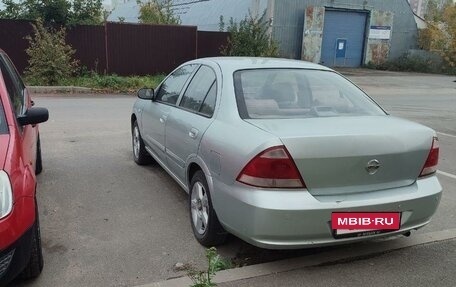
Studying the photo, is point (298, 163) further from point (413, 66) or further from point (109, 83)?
point (413, 66)

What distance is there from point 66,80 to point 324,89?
13939 mm

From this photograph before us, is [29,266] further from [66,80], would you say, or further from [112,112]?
[66,80]

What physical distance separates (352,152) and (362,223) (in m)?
0.49

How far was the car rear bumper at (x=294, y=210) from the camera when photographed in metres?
3.10

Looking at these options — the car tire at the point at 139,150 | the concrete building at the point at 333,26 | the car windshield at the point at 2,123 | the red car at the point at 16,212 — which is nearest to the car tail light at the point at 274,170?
the red car at the point at 16,212

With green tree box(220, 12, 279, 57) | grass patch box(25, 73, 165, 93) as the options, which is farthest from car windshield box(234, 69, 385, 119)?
green tree box(220, 12, 279, 57)

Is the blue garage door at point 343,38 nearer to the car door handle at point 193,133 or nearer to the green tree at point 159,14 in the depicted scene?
the green tree at point 159,14

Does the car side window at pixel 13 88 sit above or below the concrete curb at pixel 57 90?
above

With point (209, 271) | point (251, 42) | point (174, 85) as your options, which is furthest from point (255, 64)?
point (251, 42)

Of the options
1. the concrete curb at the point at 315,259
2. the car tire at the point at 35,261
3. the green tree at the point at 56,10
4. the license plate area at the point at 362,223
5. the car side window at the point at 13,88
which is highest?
the green tree at the point at 56,10

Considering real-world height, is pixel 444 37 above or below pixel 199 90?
above

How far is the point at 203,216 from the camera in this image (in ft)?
12.8

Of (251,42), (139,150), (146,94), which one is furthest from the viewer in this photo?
(251,42)

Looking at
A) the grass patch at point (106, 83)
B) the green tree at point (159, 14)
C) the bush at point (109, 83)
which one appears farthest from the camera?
the green tree at point (159, 14)
